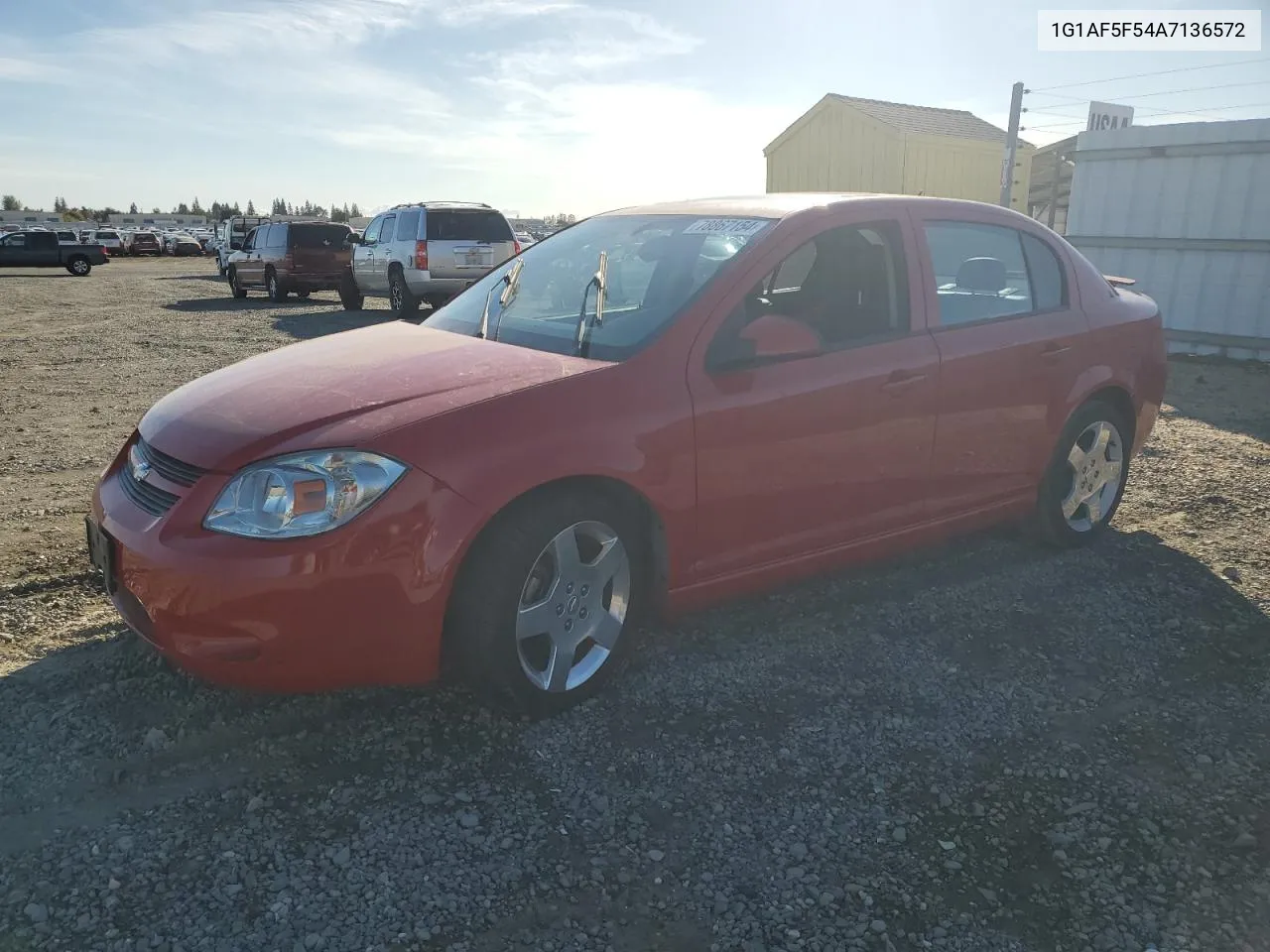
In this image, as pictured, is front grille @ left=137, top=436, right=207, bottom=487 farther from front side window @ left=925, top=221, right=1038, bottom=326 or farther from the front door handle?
the front door handle

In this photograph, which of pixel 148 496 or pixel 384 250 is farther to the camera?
pixel 384 250

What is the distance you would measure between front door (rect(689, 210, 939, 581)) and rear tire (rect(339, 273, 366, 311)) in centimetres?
1565

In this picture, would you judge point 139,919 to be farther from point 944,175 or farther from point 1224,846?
point 944,175

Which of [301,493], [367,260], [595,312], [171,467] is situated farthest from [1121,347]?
[367,260]

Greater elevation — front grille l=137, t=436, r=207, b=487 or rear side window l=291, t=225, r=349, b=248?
rear side window l=291, t=225, r=349, b=248

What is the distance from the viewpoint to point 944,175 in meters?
22.4

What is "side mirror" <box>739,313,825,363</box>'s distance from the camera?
3324 mm

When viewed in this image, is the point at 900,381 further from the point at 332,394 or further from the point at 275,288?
the point at 275,288

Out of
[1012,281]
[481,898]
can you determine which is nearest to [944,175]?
[1012,281]

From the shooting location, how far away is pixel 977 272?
436cm

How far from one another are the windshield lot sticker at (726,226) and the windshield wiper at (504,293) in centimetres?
79

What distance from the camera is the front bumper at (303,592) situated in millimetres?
2625

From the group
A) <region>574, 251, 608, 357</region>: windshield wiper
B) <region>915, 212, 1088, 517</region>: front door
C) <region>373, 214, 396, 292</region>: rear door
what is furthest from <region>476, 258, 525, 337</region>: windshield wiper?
<region>373, 214, 396, 292</region>: rear door

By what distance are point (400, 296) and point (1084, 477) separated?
13.2 m
